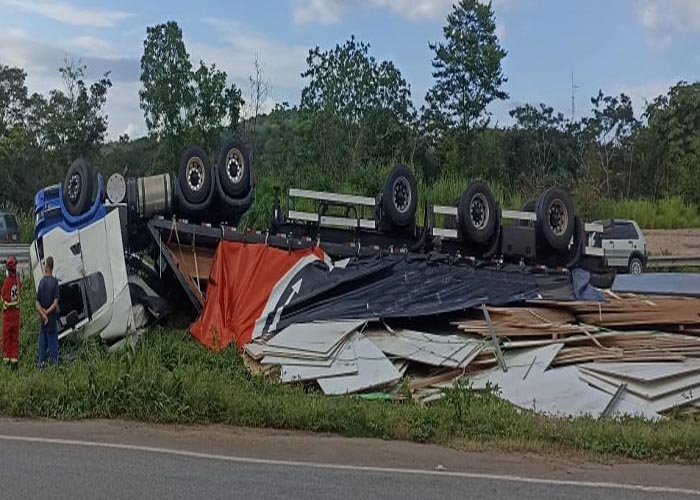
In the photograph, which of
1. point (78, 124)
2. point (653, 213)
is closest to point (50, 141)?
point (78, 124)

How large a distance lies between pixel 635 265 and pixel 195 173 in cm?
1403

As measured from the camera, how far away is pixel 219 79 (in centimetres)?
3759

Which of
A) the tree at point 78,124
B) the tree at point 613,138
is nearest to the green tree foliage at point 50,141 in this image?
the tree at point 78,124

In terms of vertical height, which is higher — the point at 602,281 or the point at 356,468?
the point at 602,281

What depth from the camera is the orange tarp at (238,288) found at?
11594 millimetres

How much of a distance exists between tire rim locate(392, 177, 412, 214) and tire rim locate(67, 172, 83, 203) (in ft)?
15.7

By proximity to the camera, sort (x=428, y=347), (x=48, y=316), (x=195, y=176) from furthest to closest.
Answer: (x=195, y=176), (x=48, y=316), (x=428, y=347)

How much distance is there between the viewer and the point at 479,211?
1443cm

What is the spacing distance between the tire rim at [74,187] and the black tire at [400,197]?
15.1 feet

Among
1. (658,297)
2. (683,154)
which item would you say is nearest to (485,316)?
(658,297)

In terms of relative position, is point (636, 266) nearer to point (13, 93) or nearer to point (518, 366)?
point (518, 366)

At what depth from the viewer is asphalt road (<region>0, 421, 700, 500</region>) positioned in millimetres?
6191

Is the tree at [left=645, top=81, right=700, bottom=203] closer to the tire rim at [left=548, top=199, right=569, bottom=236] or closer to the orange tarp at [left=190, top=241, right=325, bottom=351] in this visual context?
the tire rim at [left=548, top=199, right=569, bottom=236]

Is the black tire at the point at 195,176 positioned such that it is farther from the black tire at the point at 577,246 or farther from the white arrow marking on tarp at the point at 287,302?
the black tire at the point at 577,246
